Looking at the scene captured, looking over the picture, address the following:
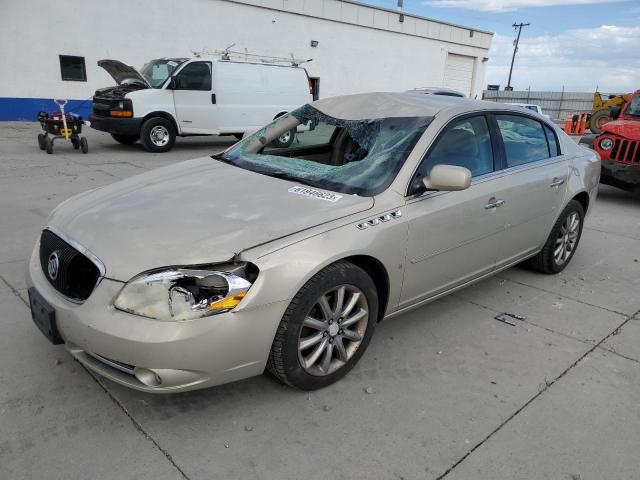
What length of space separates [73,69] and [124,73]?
281 inches

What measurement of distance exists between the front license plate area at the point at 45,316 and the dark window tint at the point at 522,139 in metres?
3.18

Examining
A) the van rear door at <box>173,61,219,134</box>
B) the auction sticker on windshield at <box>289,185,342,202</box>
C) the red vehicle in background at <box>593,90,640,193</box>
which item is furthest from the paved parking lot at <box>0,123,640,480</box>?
the van rear door at <box>173,61,219,134</box>

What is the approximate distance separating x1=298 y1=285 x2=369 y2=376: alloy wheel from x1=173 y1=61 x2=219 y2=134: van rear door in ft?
32.3

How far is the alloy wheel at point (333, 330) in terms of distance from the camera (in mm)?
2621

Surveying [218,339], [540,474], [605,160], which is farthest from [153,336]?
[605,160]

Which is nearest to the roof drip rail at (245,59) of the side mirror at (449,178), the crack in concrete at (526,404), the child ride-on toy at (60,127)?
the child ride-on toy at (60,127)

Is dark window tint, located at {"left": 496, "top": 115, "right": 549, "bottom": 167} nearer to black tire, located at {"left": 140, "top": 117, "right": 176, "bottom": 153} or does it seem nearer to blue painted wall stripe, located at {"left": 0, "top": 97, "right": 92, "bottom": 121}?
black tire, located at {"left": 140, "top": 117, "right": 176, "bottom": 153}

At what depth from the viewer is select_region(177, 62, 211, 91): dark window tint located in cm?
1125

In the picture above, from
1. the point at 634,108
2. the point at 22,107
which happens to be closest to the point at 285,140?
the point at 634,108

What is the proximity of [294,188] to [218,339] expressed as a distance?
1.13m

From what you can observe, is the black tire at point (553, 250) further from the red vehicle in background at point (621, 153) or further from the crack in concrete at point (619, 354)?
the red vehicle in background at point (621, 153)

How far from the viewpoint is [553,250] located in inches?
177

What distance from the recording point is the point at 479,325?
3.63 metres

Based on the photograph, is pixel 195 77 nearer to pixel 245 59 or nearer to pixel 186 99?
pixel 186 99
